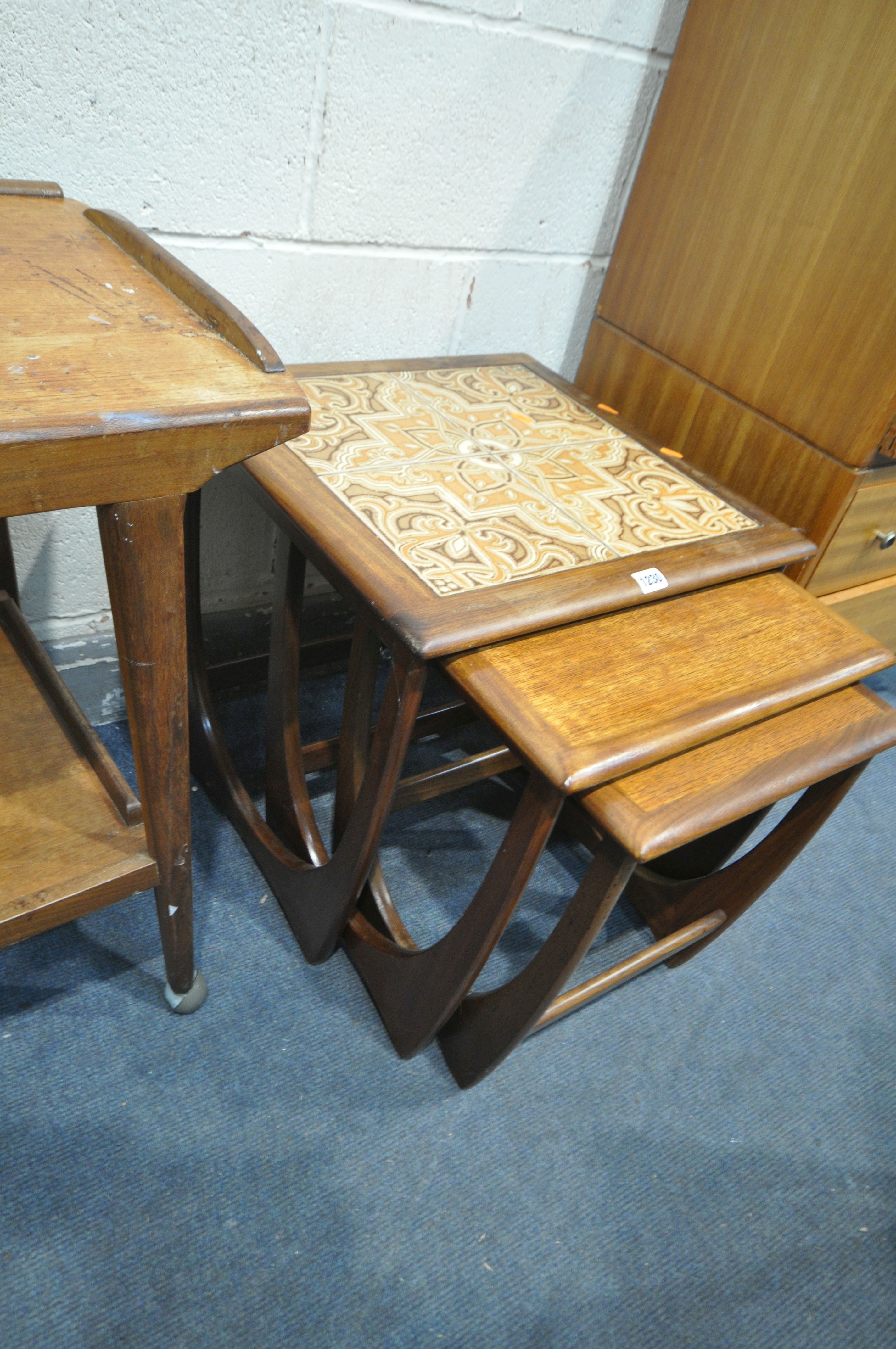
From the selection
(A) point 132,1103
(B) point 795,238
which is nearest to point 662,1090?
(A) point 132,1103

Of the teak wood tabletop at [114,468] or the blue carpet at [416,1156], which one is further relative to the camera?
the blue carpet at [416,1156]

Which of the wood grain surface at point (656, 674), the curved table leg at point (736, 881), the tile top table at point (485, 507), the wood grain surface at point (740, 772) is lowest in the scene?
the curved table leg at point (736, 881)

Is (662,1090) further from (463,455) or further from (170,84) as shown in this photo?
(170,84)

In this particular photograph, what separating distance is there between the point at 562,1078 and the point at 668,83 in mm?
1281

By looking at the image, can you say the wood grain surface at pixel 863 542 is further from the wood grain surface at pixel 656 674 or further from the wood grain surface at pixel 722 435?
the wood grain surface at pixel 656 674

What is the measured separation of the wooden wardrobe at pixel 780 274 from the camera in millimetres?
952

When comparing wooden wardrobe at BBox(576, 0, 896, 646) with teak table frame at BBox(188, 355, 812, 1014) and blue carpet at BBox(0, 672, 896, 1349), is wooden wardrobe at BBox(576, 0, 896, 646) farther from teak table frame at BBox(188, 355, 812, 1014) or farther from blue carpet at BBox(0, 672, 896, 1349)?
blue carpet at BBox(0, 672, 896, 1349)

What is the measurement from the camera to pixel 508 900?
77cm

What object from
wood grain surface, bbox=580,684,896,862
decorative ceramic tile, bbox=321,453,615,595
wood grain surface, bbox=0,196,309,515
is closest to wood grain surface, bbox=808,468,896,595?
wood grain surface, bbox=580,684,896,862

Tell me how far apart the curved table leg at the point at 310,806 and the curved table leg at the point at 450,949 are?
6 cm

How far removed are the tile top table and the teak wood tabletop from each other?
197mm

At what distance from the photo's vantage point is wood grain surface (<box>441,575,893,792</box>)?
0.68 meters

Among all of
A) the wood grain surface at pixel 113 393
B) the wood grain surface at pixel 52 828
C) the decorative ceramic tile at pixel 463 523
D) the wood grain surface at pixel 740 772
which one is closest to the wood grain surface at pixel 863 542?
the wood grain surface at pixel 740 772

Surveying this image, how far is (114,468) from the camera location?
506 mm
